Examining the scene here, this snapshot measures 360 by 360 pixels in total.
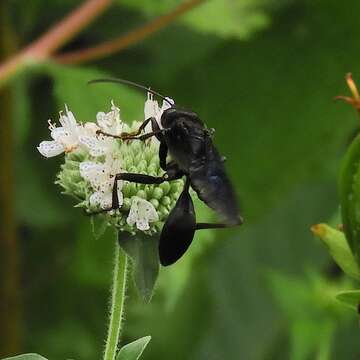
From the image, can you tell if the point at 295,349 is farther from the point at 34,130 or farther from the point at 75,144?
the point at 34,130

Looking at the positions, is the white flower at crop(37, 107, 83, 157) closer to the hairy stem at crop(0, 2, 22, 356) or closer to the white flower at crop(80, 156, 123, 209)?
the white flower at crop(80, 156, 123, 209)

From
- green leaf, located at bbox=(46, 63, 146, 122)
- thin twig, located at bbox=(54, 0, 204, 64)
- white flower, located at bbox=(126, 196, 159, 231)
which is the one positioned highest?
thin twig, located at bbox=(54, 0, 204, 64)

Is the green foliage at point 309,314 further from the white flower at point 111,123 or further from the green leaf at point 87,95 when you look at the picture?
the white flower at point 111,123

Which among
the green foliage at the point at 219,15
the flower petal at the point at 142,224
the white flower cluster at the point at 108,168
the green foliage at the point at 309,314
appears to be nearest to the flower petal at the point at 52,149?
the white flower cluster at the point at 108,168

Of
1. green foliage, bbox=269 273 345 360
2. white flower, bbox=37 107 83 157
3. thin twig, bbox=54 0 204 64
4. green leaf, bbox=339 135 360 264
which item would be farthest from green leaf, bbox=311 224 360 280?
thin twig, bbox=54 0 204 64

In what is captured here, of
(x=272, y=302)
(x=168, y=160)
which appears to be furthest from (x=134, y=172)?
(x=272, y=302)

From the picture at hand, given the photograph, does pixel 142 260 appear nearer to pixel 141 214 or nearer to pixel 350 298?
pixel 141 214

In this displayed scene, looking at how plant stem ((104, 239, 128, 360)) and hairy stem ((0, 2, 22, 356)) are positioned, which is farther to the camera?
hairy stem ((0, 2, 22, 356))
